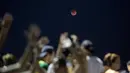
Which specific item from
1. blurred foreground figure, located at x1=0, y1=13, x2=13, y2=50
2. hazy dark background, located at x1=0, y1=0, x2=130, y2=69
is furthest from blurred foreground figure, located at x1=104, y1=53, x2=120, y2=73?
hazy dark background, located at x1=0, y1=0, x2=130, y2=69

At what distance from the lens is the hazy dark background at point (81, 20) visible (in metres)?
5.51

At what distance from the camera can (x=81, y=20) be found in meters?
5.55

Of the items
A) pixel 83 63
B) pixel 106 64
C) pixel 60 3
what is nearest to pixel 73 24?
pixel 60 3

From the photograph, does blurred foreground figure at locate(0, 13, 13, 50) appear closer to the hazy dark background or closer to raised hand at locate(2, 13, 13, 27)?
raised hand at locate(2, 13, 13, 27)

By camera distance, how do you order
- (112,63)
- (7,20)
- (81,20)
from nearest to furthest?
(7,20) → (112,63) → (81,20)

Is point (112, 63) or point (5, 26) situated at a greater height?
point (112, 63)

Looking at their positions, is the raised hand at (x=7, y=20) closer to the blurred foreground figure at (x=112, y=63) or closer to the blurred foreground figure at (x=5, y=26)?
the blurred foreground figure at (x=5, y=26)

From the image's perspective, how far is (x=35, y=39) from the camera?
42.8 inches

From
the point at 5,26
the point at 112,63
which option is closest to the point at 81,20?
the point at 112,63

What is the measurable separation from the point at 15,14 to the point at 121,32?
5.60 ft

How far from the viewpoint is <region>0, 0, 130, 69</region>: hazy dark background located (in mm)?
5508

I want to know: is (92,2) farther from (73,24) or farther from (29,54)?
(29,54)

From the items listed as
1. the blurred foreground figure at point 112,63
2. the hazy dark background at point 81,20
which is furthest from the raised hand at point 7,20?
the hazy dark background at point 81,20

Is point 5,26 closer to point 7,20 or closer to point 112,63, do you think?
point 7,20
